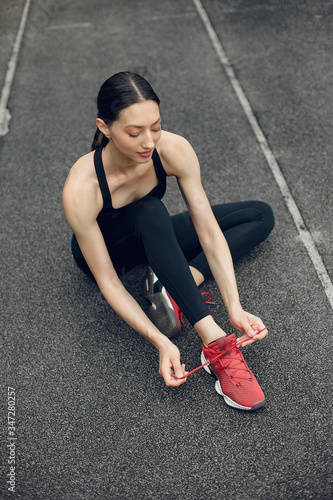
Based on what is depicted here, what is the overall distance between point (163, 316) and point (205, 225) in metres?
0.41

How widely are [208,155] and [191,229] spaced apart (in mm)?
895

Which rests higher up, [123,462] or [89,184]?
[89,184]

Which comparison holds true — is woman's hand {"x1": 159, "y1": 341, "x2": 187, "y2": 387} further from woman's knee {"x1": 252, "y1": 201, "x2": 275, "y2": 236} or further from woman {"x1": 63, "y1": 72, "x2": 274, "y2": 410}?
woman's knee {"x1": 252, "y1": 201, "x2": 275, "y2": 236}

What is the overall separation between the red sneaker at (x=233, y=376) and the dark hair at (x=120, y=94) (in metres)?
0.86

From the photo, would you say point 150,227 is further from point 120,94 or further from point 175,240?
point 120,94

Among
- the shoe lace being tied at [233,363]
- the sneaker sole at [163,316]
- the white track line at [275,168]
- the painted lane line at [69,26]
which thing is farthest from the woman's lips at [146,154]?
the painted lane line at [69,26]

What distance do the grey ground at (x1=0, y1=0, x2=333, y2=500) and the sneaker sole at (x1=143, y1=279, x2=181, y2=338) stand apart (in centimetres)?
7

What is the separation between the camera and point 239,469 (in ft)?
5.15

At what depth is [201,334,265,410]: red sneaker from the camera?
1681mm

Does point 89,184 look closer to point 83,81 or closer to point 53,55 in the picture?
point 83,81

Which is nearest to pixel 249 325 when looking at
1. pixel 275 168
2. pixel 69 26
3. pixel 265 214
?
pixel 265 214

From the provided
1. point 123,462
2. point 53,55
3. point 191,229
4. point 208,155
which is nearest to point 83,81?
point 53,55

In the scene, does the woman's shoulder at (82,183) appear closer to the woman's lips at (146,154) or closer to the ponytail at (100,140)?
the ponytail at (100,140)

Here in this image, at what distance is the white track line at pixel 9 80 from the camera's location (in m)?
3.18
